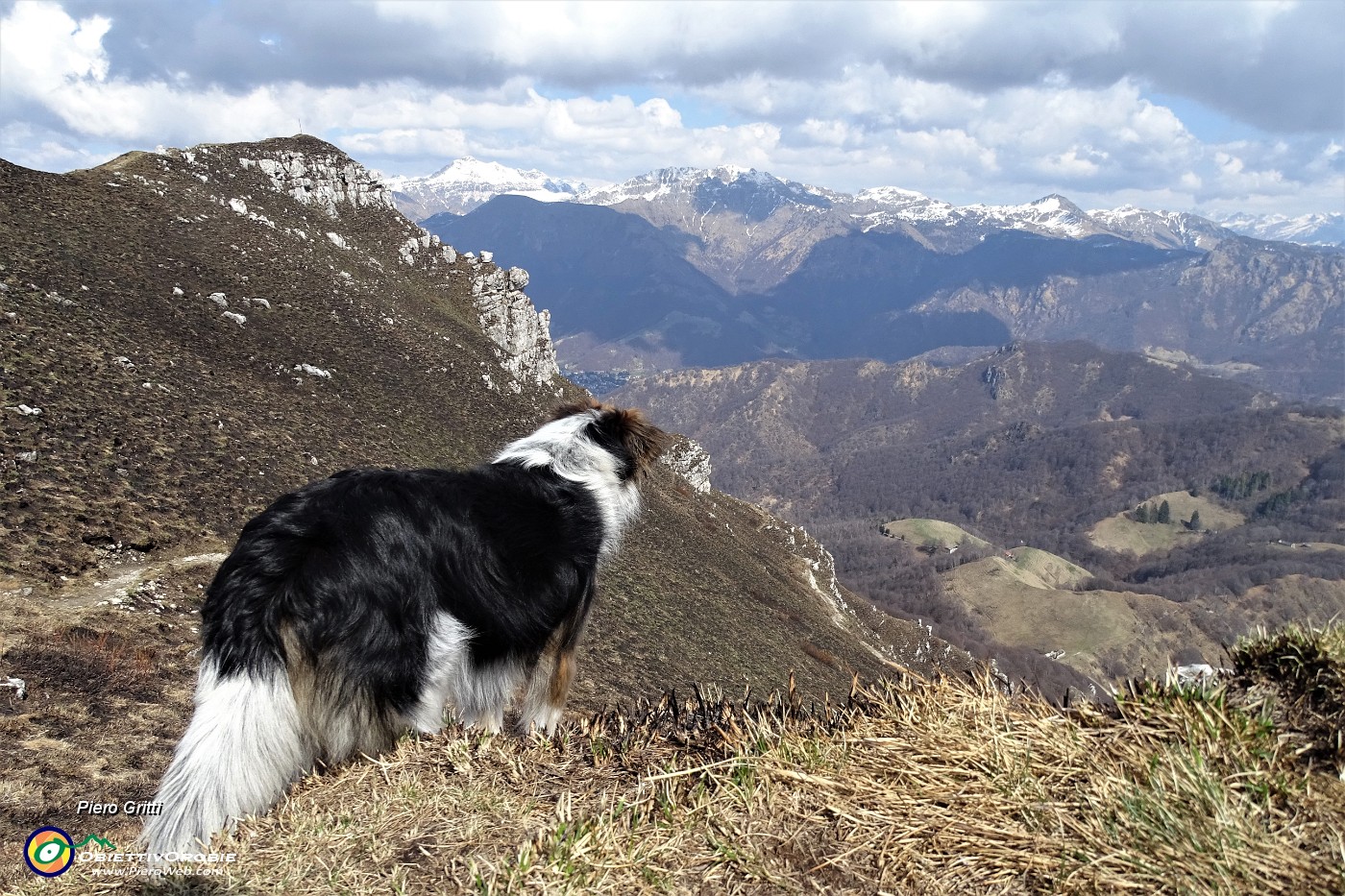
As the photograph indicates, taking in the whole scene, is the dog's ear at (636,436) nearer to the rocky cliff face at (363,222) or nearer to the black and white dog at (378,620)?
the black and white dog at (378,620)

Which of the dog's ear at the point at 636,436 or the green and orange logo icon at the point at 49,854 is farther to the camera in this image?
the dog's ear at the point at 636,436

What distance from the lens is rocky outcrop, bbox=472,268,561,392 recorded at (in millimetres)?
42469

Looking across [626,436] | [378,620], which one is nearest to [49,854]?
[378,620]

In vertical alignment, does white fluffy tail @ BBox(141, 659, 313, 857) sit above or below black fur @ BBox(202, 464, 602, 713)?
below

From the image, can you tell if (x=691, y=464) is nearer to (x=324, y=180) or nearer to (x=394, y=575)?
(x=324, y=180)

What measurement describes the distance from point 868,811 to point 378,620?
9.11 ft

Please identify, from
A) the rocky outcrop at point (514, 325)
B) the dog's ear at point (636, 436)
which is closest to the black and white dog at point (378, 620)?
the dog's ear at point (636, 436)

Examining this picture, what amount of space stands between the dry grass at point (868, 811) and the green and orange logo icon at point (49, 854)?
67cm

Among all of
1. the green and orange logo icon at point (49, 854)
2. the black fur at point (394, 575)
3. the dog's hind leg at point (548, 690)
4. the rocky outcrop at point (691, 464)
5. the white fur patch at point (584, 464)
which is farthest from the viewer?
the rocky outcrop at point (691, 464)

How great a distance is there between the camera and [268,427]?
1825 centimetres

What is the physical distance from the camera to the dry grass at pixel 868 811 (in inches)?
102

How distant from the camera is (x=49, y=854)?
3854mm

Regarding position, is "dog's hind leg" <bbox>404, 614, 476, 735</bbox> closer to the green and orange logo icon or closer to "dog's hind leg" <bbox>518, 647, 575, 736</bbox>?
"dog's hind leg" <bbox>518, 647, 575, 736</bbox>

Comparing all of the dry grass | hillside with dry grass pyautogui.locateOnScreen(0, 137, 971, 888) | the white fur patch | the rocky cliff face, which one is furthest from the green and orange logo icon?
the rocky cliff face
